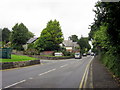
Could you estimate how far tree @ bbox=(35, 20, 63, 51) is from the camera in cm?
5925

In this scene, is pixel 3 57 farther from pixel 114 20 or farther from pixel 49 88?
pixel 114 20

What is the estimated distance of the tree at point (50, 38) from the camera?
194 ft

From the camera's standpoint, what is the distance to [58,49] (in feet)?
206

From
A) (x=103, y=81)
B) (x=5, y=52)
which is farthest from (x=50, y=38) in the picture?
(x=103, y=81)

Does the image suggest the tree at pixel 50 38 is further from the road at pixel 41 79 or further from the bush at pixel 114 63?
the road at pixel 41 79

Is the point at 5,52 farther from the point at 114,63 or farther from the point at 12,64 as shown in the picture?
the point at 114,63

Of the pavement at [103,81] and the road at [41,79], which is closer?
the pavement at [103,81]

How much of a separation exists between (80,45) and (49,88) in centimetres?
11427

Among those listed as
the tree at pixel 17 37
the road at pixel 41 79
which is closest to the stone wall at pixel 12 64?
the road at pixel 41 79

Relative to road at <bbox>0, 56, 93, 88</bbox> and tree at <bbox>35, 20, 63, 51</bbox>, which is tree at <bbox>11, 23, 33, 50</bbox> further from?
road at <bbox>0, 56, 93, 88</bbox>

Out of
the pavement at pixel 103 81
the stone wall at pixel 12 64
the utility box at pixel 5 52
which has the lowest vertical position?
the pavement at pixel 103 81

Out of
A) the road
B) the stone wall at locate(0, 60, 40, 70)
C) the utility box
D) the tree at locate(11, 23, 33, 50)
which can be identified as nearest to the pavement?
the road

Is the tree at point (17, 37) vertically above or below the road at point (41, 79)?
above

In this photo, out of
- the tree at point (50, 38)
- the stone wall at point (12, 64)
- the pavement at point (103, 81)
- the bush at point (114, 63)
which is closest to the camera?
the pavement at point (103, 81)
